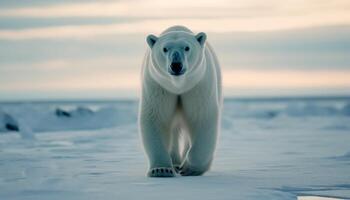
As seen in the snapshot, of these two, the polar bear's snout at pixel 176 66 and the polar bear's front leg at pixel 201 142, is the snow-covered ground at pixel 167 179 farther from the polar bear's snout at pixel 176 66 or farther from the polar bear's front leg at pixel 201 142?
the polar bear's snout at pixel 176 66

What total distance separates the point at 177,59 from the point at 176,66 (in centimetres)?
5

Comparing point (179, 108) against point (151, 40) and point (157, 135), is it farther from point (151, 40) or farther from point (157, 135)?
point (151, 40)

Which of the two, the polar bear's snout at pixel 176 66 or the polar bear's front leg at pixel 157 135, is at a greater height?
the polar bear's snout at pixel 176 66

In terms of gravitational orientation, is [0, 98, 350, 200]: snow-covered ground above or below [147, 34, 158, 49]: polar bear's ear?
below

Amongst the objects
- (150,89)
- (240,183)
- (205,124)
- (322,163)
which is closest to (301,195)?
(240,183)

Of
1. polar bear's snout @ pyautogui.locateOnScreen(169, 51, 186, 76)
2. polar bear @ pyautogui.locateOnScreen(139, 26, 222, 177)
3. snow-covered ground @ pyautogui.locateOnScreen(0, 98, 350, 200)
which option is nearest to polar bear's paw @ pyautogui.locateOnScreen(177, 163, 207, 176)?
polar bear @ pyautogui.locateOnScreen(139, 26, 222, 177)

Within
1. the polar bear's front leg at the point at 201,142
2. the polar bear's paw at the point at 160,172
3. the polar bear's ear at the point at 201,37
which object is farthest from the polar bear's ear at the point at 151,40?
the polar bear's paw at the point at 160,172

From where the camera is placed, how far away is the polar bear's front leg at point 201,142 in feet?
16.7

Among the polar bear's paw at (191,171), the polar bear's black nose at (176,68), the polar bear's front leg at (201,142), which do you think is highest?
the polar bear's black nose at (176,68)

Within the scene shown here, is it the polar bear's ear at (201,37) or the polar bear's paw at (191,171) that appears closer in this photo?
the polar bear's ear at (201,37)

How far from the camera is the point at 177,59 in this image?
4.53m

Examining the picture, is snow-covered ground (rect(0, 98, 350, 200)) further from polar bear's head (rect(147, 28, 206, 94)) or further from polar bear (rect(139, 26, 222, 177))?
polar bear's head (rect(147, 28, 206, 94))

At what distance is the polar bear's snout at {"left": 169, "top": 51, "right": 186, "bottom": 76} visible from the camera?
14.8ft

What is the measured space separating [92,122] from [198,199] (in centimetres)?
1204
